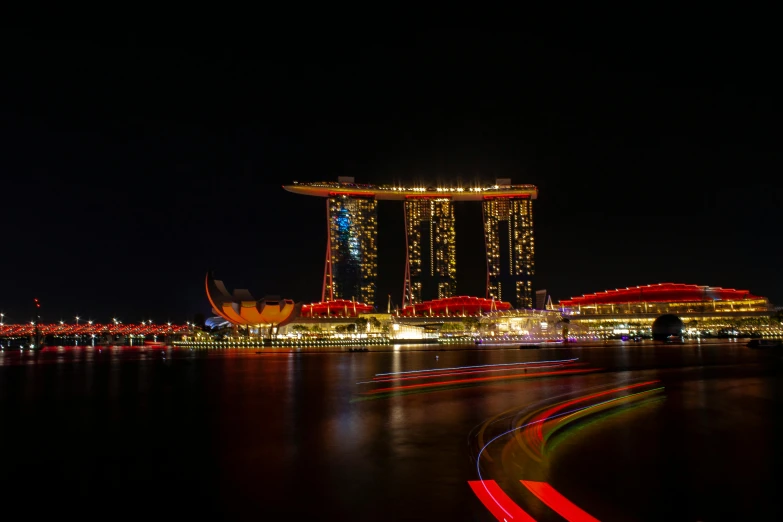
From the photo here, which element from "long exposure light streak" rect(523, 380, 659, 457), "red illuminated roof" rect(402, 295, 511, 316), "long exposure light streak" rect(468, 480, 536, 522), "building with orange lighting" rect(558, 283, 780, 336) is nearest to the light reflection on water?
"long exposure light streak" rect(468, 480, 536, 522)

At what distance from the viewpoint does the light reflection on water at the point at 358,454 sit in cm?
576

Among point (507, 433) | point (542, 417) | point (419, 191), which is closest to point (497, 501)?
point (507, 433)

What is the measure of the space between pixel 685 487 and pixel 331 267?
110 metres

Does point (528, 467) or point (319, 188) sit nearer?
point (528, 467)

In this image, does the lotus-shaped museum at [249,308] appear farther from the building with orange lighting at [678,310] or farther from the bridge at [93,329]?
the building with orange lighting at [678,310]

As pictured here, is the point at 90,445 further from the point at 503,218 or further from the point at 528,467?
the point at 503,218

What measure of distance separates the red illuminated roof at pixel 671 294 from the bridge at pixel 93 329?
7619 cm

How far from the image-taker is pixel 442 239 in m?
127

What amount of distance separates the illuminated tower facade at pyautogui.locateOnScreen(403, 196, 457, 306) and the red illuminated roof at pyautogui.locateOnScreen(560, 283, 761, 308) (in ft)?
128

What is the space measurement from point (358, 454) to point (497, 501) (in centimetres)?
281

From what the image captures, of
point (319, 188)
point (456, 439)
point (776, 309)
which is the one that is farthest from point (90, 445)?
point (319, 188)

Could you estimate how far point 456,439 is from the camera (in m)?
8.90

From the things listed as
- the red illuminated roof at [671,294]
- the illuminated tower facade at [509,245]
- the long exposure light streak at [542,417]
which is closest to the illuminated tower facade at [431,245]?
the illuminated tower facade at [509,245]

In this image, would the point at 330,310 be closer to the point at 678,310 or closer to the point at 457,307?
the point at 457,307
